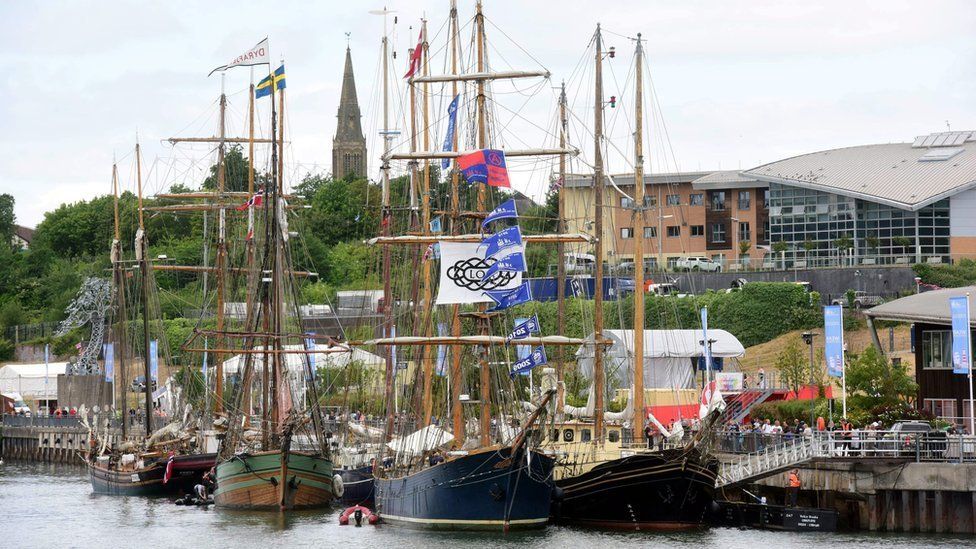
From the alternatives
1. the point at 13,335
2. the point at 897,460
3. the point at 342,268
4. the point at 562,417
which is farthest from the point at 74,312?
the point at 897,460

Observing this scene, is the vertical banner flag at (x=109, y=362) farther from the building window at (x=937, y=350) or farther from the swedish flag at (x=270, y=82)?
the building window at (x=937, y=350)

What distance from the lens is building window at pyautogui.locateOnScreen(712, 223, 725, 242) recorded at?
440ft

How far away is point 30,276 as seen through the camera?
16662 centimetres

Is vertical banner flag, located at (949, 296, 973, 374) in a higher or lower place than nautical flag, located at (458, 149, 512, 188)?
lower

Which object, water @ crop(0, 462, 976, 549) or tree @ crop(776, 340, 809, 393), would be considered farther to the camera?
tree @ crop(776, 340, 809, 393)

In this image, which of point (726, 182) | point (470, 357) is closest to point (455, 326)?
point (470, 357)

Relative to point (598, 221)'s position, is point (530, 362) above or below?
below

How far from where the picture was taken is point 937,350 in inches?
2586

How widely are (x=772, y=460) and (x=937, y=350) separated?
11.3 metres

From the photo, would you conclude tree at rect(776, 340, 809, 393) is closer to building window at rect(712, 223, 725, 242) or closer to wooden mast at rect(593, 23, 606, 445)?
wooden mast at rect(593, 23, 606, 445)

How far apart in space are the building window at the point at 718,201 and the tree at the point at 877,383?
6655 cm

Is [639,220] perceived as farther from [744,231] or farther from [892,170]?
[744,231]

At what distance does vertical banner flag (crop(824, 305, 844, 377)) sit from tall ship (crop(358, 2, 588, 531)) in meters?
9.27

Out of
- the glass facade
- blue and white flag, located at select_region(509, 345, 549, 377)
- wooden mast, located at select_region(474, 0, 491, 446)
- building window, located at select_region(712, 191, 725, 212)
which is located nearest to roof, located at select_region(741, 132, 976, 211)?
the glass facade
